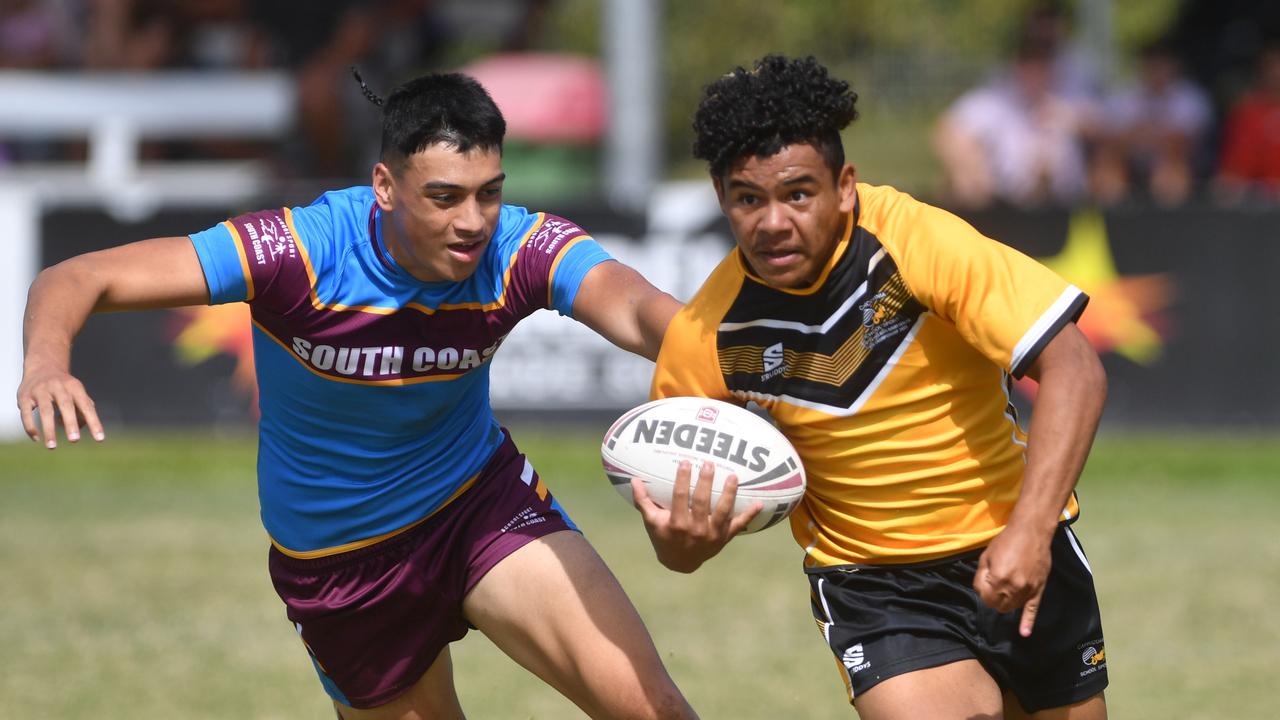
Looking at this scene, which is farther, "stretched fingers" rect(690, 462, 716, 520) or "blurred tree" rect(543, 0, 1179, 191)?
"blurred tree" rect(543, 0, 1179, 191)

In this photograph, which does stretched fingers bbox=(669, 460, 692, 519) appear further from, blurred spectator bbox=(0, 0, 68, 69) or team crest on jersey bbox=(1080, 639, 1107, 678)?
blurred spectator bbox=(0, 0, 68, 69)

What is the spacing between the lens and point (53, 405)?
13.8ft

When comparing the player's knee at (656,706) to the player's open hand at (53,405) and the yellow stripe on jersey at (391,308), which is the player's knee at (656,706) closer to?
the yellow stripe on jersey at (391,308)

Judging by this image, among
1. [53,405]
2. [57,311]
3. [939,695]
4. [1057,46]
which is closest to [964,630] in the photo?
[939,695]

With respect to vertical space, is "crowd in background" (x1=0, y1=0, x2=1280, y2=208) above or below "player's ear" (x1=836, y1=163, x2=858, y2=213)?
below

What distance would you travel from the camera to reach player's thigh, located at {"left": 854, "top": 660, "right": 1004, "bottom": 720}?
428 centimetres

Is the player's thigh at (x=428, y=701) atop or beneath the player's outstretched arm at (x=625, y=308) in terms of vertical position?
beneath

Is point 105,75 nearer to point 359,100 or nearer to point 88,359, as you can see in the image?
point 359,100

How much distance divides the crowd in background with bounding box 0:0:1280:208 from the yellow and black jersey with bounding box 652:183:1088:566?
28.7 feet

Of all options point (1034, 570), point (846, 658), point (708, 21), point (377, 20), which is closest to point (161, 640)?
point (846, 658)

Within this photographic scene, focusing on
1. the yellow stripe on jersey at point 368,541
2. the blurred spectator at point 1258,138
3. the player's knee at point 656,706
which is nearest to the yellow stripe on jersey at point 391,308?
the yellow stripe on jersey at point 368,541

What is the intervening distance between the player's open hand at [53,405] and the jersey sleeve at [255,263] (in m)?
0.57

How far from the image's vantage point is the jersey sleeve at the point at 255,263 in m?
4.71

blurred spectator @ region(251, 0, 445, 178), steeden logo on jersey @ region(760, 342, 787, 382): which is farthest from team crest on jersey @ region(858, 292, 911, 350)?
blurred spectator @ region(251, 0, 445, 178)
